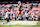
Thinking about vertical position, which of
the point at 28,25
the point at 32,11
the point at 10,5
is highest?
the point at 10,5

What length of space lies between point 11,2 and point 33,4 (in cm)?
67

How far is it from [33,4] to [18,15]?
56cm

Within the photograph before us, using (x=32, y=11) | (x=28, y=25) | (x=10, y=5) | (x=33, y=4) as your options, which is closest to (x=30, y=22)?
(x=28, y=25)

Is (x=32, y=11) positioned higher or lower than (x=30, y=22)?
higher

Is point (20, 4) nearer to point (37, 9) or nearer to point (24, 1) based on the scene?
point (24, 1)

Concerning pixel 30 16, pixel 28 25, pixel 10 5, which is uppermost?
pixel 10 5

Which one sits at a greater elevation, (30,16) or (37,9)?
(37,9)

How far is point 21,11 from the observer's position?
2061mm

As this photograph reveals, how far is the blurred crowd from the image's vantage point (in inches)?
79.9

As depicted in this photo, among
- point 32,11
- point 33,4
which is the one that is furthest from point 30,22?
point 33,4

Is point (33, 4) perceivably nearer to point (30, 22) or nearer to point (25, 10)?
point (25, 10)

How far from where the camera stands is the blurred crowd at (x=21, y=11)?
6.66 ft

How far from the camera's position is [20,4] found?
2.07 metres

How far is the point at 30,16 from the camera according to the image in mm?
2037
